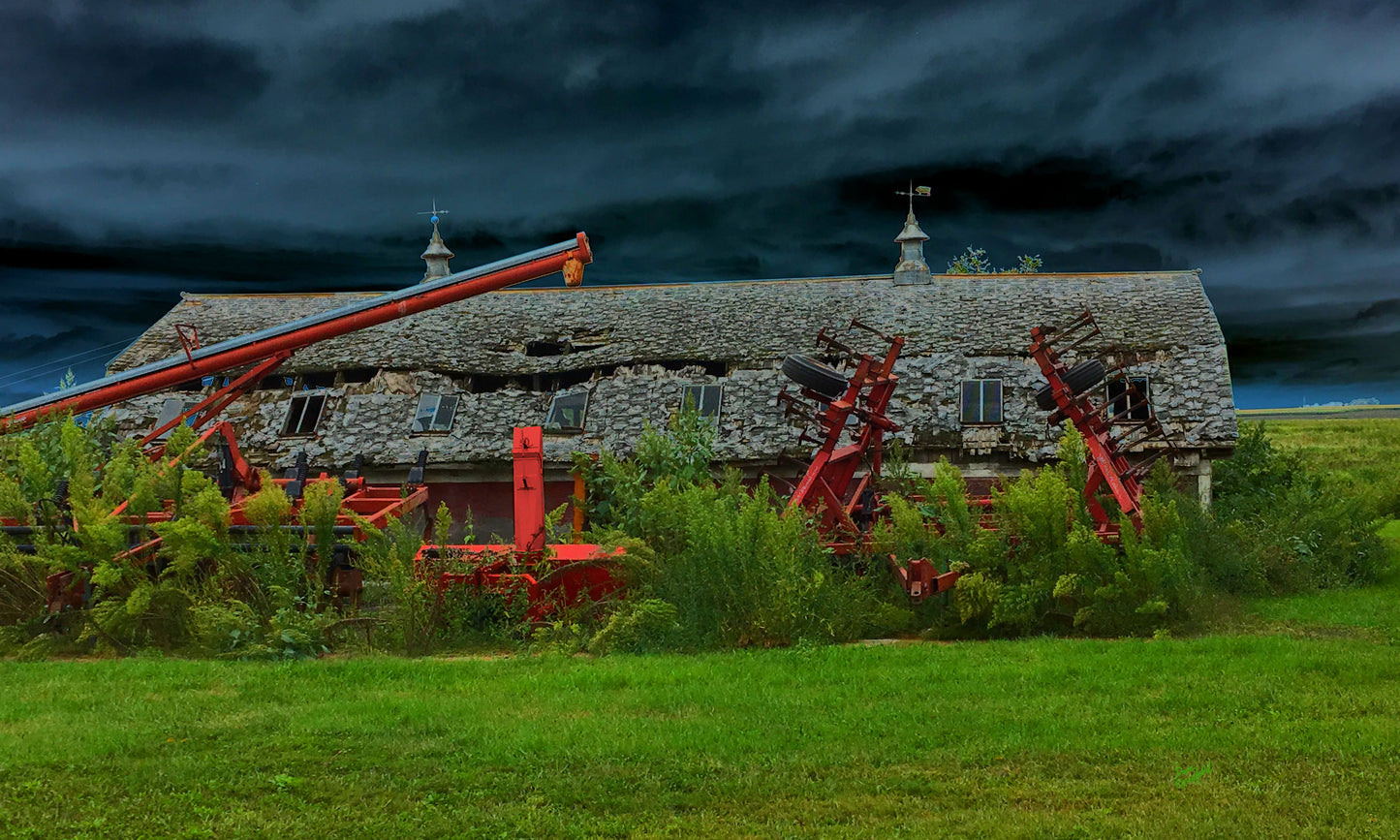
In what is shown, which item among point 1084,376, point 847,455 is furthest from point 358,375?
point 1084,376

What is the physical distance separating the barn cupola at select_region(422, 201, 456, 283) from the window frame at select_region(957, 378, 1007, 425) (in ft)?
45.3

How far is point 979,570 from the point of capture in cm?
1223

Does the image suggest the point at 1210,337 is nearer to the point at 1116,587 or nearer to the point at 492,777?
the point at 1116,587

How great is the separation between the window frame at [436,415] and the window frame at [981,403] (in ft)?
30.4

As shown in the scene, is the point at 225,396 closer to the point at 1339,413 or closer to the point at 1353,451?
the point at 1353,451

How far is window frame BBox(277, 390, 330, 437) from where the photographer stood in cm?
2166

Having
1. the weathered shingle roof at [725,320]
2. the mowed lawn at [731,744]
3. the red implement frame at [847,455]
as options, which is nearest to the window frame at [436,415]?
the weathered shingle roof at [725,320]

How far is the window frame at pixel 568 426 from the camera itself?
2081cm

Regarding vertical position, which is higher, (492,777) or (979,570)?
(979,570)

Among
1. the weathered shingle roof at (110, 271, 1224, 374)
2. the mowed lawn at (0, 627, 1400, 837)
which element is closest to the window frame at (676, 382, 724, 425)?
the weathered shingle roof at (110, 271, 1224, 374)

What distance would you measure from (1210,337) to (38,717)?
64.5 feet

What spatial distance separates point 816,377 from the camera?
14.7 meters

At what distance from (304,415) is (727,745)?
53.7ft

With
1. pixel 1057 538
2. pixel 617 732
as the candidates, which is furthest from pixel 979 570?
pixel 617 732
